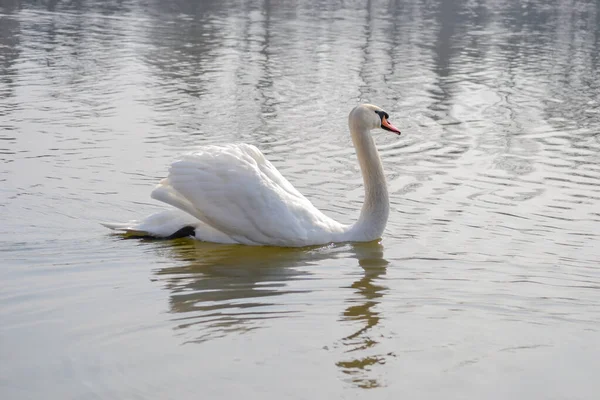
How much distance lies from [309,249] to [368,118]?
1.19m

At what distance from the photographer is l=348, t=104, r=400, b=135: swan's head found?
827cm

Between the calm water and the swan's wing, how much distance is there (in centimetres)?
16

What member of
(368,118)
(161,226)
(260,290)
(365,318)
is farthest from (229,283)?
(368,118)

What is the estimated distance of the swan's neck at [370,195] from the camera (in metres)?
8.10

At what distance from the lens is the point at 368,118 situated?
27.2ft

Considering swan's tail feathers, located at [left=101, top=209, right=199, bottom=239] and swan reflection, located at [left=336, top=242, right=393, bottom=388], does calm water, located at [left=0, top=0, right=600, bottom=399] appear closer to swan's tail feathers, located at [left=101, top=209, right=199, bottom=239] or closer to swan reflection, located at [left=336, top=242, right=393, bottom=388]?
swan reflection, located at [left=336, top=242, right=393, bottom=388]

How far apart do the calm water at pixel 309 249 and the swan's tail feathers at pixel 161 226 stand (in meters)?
0.13

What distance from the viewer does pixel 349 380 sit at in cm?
517

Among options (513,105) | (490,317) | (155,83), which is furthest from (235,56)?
(490,317)

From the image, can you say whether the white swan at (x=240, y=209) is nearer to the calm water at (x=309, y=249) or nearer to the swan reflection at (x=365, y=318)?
the calm water at (x=309, y=249)

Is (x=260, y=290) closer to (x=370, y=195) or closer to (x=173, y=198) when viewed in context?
(x=173, y=198)

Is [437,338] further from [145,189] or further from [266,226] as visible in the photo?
[145,189]

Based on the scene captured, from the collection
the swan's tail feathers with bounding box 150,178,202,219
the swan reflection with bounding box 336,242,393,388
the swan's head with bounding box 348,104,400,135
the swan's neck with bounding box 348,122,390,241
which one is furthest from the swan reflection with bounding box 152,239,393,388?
the swan's head with bounding box 348,104,400,135

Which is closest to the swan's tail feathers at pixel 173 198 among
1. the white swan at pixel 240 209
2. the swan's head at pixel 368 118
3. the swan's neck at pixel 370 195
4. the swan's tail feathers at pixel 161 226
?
the white swan at pixel 240 209
